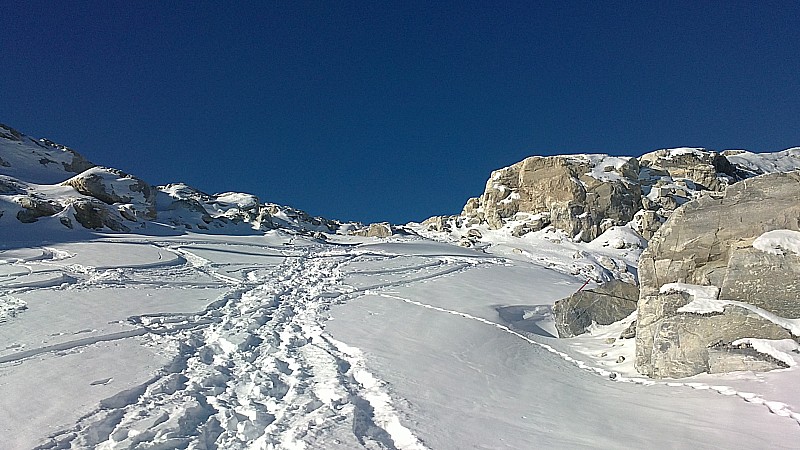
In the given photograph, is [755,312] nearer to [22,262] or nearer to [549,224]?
[22,262]

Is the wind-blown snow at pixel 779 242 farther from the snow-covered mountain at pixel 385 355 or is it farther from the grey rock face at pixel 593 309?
the grey rock face at pixel 593 309

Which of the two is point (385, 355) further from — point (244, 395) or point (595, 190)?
point (595, 190)

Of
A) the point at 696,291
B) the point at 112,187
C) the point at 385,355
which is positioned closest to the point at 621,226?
the point at 696,291

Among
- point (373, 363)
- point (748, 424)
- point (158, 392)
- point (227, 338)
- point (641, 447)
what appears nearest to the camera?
point (641, 447)

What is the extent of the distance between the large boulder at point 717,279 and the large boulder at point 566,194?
35.3m

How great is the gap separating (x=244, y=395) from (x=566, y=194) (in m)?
45.4

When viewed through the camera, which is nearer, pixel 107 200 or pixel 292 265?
pixel 292 265

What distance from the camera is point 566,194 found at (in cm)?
4631

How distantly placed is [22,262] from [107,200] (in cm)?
2419

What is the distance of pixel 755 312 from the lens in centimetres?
637

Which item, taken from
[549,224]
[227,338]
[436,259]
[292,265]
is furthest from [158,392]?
[549,224]

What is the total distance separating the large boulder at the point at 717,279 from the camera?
6.43 metres

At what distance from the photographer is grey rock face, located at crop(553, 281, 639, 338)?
33.7 ft

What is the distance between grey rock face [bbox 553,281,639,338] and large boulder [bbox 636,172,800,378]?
6.36ft
